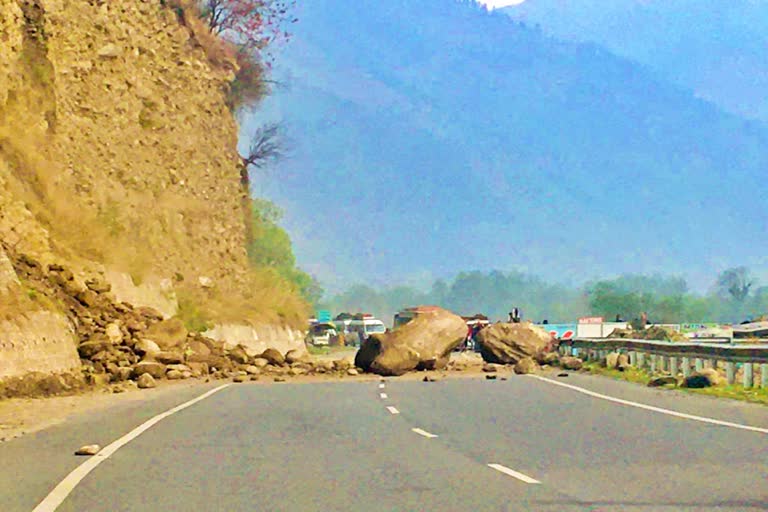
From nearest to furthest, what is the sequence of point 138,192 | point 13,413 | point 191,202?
1. point 13,413
2. point 138,192
3. point 191,202

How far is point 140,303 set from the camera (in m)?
46.3

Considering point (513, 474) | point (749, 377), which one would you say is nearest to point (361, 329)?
point (749, 377)

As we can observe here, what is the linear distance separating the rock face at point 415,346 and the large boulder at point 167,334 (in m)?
6.07

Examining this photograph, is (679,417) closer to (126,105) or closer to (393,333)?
Answer: (393,333)

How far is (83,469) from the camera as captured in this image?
1469 cm

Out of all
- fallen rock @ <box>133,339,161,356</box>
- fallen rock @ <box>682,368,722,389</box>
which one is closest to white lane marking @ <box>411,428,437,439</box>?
fallen rock @ <box>682,368,722,389</box>

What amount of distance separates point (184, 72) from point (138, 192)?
32.1 ft

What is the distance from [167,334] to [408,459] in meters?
27.3

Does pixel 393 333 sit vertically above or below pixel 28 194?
below

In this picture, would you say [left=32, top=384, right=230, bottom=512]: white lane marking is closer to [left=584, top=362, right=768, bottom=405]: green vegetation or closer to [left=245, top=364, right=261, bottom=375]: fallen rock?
[left=584, top=362, right=768, bottom=405]: green vegetation

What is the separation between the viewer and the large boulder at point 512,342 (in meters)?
50.4

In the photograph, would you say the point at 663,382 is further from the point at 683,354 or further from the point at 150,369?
the point at 150,369

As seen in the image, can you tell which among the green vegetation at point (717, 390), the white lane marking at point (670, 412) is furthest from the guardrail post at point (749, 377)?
the white lane marking at point (670, 412)

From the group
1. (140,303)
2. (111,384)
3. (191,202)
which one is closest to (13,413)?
(111,384)
